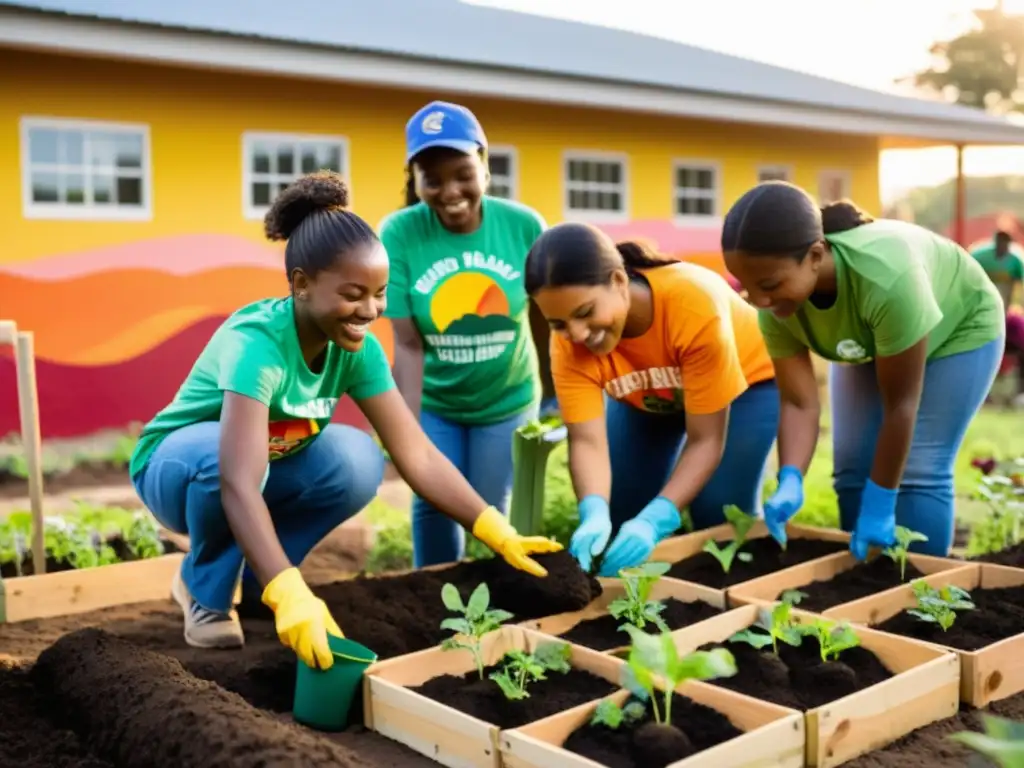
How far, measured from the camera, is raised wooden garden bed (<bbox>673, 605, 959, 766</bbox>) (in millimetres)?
2291

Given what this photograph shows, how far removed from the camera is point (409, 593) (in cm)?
321

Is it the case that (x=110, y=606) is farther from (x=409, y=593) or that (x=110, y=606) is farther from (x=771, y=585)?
(x=771, y=585)

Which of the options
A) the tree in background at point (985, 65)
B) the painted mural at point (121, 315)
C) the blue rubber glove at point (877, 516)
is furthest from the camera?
the tree in background at point (985, 65)

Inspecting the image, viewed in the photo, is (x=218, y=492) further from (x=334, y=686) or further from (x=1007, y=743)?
(x=1007, y=743)

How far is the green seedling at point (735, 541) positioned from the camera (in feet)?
10.9

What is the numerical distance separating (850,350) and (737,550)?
0.80 meters

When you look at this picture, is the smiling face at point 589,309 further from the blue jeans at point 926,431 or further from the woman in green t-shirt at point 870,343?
the blue jeans at point 926,431

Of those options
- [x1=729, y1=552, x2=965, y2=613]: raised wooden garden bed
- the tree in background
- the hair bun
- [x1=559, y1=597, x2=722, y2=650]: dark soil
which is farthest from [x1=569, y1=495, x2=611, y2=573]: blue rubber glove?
the tree in background

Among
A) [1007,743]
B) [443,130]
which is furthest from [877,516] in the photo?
[1007,743]

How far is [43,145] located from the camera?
23.3 feet

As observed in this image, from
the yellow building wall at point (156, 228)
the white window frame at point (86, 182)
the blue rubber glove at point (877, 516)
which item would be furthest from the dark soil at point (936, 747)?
the white window frame at point (86, 182)

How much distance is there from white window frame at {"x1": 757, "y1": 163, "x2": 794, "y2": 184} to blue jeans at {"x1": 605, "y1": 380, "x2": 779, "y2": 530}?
8.40m

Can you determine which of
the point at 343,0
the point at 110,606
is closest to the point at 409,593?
the point at 110,606

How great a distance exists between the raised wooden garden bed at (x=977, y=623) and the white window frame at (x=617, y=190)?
6787 millimetres
